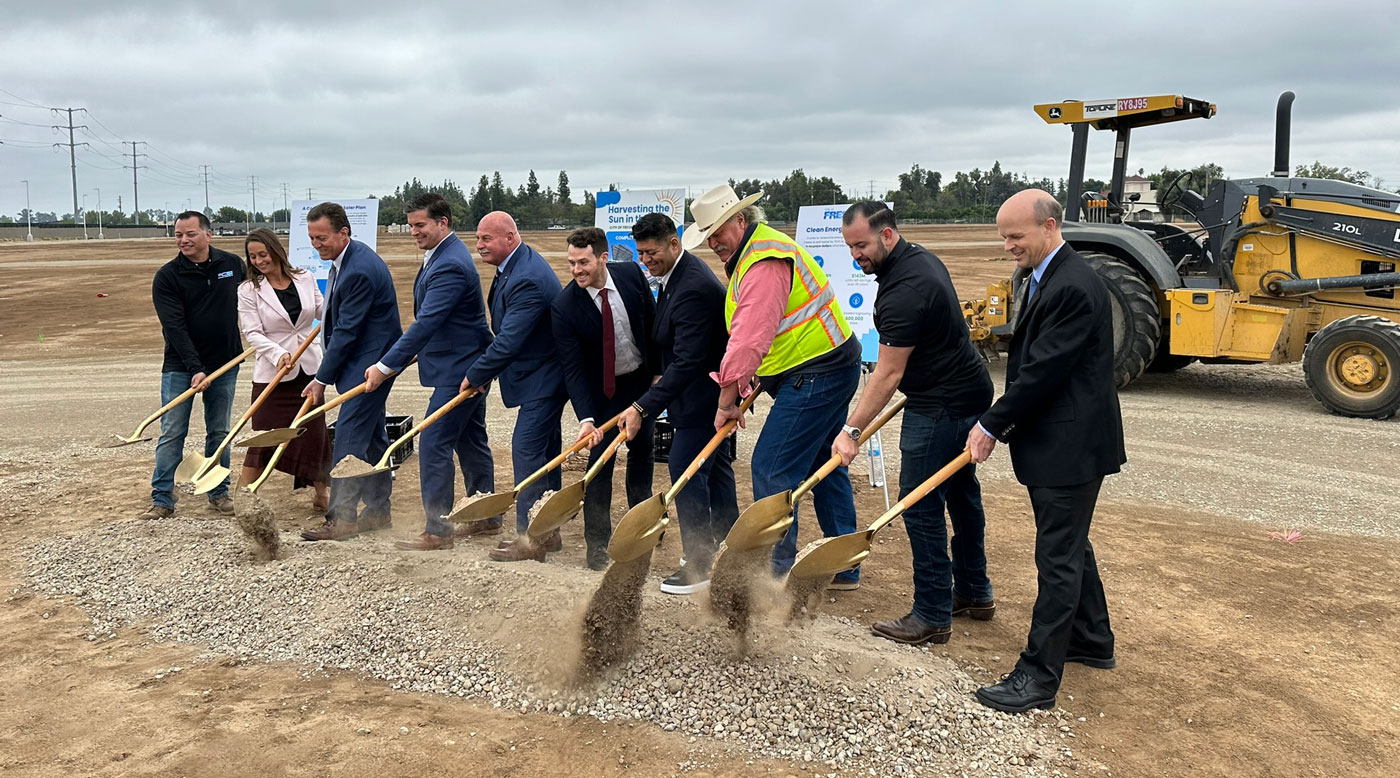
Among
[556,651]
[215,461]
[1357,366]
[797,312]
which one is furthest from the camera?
[1357,366]

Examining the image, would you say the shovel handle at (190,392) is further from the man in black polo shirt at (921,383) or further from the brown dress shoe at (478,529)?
the man in black polo shirt at (921,383)

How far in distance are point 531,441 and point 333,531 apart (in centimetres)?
143

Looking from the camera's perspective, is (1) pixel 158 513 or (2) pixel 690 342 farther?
(1) pixel 158 513

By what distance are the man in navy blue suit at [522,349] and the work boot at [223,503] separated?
2.17m

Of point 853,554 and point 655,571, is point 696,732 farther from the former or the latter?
point 655,571

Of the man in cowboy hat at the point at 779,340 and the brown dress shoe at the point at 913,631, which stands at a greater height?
the man in cowboy hat at the point at 779,340

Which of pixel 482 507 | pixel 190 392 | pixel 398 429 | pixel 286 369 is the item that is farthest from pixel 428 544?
pixel 398 429

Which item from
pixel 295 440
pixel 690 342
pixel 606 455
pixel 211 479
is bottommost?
pixel 211 479

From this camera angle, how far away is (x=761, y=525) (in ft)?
12.5

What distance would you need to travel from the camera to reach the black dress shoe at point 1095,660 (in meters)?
3.88

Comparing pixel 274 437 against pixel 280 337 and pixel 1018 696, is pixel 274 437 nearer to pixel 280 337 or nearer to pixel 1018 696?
pixel 280 337

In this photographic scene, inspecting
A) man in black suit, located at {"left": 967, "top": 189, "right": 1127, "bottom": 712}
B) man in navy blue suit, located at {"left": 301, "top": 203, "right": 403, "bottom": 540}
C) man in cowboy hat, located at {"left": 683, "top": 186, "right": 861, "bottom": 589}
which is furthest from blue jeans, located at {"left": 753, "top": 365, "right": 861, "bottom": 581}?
man in navy blue suit, located at {"left": 301, "top": 203, "right": 403, "bottom": 540}

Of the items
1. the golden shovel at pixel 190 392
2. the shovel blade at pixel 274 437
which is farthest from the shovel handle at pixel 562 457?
the golden shovel at pixel 190 392

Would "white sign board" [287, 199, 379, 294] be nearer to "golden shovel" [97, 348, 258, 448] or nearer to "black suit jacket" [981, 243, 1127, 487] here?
"golden shovel" [97, 348, 258, 448]
